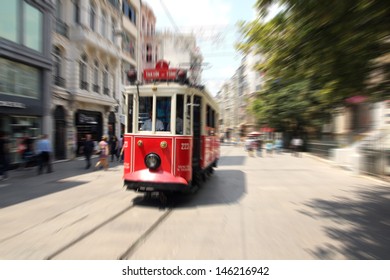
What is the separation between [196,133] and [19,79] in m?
10.3

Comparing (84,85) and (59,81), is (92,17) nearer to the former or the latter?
(84,85)

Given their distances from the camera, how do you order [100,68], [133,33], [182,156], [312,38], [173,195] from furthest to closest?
[133,33] → [100,68] → [173,195] → [182,156] → [312,38]

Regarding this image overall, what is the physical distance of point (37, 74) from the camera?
1440cm

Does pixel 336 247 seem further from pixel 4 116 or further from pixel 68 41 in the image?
pixel 68 41

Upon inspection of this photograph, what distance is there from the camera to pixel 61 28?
55.4 feet

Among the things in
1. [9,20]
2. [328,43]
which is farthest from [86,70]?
[328,43]

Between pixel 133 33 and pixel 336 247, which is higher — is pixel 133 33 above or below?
above

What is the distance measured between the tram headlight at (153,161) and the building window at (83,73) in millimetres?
14320

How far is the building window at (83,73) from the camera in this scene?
18955 millimetres

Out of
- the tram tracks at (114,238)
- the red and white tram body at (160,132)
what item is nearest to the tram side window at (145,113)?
the red and white tram body at (160,132)

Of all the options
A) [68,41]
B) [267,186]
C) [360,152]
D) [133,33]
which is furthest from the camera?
Result: [133,33]

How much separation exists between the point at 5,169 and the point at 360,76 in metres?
10.6

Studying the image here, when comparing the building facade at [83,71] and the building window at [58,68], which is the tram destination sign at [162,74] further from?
the building window at [58,68]
